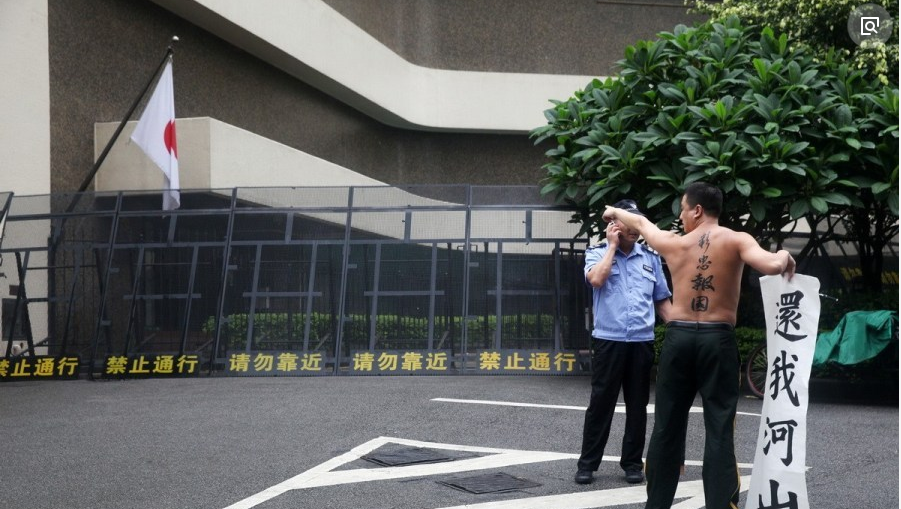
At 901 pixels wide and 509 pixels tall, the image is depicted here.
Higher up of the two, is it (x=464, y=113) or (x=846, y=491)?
(x=464, y=113)

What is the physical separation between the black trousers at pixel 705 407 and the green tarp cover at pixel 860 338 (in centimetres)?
592

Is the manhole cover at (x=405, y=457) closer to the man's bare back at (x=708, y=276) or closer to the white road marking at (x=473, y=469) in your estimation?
the white road marking at (x=473, y=469)

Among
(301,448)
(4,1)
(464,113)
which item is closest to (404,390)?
(301,448)

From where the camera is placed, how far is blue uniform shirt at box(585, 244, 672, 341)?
22.7 feet

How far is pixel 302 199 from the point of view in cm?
1444

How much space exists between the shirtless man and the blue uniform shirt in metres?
1.19

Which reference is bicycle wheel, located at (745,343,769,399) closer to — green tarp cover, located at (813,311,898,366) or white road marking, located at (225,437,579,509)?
green tarp cover, located at (813,311,898,366)

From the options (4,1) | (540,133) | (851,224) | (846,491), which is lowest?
(846,491)

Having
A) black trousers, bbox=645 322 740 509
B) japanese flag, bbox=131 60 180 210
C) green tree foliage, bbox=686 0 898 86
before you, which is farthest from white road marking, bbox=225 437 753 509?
green tree foliage, bbox=686 0 898 86

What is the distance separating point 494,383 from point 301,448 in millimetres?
4643

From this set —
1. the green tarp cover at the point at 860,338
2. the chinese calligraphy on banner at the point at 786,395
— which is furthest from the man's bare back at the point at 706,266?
the green tarp cover at the point at 860,338

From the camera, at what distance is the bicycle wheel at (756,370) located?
11.7 metres

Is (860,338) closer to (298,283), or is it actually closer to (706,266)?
(706,266)

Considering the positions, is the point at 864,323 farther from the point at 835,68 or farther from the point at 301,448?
the point at 301,448
